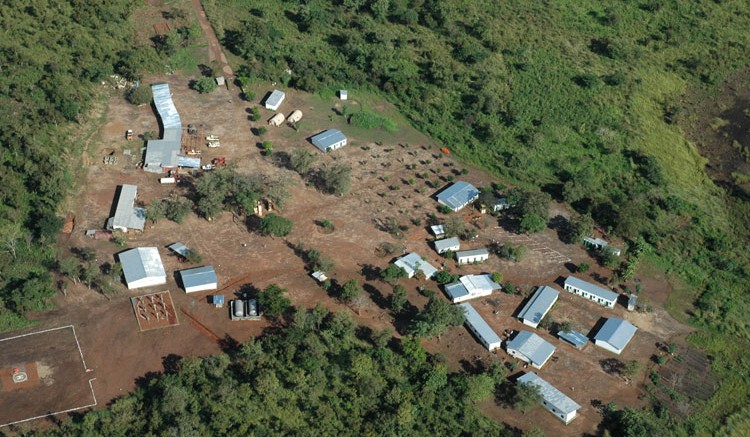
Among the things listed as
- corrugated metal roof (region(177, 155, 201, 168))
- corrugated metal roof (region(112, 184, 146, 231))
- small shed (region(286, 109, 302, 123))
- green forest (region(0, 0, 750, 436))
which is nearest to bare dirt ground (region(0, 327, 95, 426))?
green forest (region(0, 0, 750, 436))

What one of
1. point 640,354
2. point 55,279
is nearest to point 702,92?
point 640,354

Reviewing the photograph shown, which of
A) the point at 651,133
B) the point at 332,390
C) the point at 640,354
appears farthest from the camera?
the point at 651,133

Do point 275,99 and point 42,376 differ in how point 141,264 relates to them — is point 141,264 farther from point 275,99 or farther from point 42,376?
point 275,99

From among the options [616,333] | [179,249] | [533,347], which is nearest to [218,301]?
[179,249]

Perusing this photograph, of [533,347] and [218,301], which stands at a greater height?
[533,347]

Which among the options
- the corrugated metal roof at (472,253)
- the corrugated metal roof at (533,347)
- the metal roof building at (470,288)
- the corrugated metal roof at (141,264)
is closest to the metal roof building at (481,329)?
the metal roof building at (470,288)

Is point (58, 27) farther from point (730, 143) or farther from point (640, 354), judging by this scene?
point (730, 143)
